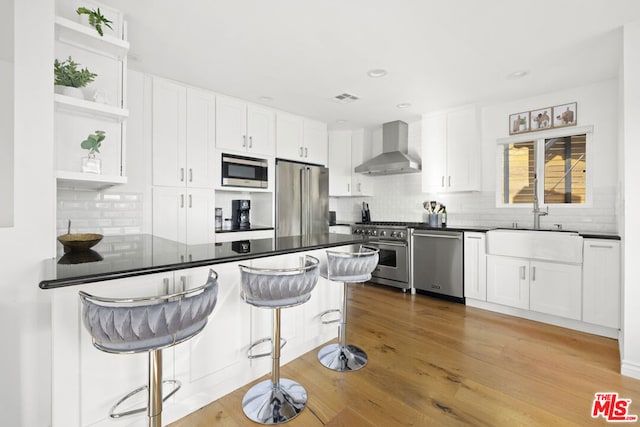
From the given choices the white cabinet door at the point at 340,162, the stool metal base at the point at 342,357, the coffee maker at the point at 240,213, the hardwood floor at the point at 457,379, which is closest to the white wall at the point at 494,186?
the white cabinet door at the point at 340,162

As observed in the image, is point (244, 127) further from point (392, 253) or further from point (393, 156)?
point (392, 253)

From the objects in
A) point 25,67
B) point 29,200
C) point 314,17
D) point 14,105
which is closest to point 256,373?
point 29,200

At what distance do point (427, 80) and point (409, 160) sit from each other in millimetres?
1385

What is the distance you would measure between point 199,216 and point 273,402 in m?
2.24

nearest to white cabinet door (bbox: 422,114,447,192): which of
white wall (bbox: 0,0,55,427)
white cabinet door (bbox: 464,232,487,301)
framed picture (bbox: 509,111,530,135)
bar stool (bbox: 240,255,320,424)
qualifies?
framed picture (bbox: 509,111,530,135)

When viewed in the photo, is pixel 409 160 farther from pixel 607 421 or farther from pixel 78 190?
pixel 78 190

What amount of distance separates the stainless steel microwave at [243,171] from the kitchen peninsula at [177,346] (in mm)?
1647

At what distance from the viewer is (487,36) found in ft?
7.41

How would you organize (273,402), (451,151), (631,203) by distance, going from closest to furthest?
(273,402) < (631,203) < (451,151)

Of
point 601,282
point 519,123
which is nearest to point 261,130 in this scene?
point 519,123

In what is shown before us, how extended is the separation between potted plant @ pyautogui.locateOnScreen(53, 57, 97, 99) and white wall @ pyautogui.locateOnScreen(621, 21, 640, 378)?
12.1ft

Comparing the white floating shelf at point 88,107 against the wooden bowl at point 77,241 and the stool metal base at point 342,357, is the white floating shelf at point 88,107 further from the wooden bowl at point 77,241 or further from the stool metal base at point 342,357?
the stool metal base at point 342,357

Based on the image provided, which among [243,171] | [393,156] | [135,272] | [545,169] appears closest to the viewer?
[135,272]

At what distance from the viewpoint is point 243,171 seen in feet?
12.1
